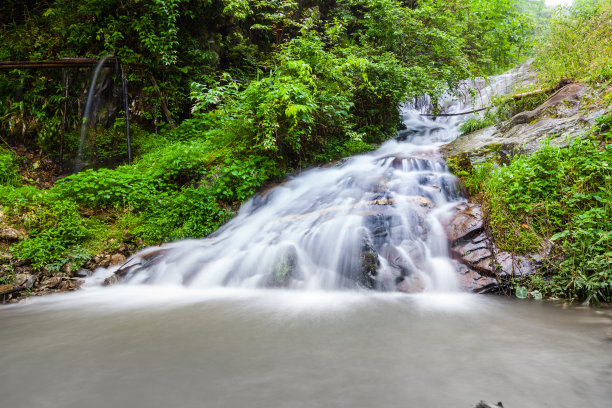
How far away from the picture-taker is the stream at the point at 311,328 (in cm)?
175

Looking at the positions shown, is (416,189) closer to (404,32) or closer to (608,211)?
(608,211)

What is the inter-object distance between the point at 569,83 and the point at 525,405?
6519mm

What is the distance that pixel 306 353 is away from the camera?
2.18m

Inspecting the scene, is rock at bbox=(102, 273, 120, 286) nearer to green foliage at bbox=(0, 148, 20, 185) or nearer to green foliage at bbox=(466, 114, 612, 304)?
green foliage at bbox=(0, 148, 20, 185)

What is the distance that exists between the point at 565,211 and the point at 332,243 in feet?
8.84

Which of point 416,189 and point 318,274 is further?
point 416,189

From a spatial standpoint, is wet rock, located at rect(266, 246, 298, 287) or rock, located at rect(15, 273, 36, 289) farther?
wet rock, located at rect(266, 246, 298, 287)

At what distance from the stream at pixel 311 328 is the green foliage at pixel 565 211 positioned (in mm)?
389

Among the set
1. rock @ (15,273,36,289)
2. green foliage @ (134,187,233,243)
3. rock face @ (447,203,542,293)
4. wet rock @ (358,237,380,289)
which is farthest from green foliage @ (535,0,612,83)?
rock @ (15,273,36,289)

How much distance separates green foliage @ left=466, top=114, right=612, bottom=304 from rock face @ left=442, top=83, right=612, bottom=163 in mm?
612

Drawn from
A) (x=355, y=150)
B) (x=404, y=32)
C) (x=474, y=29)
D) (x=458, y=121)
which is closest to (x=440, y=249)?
(x=355, y=150)

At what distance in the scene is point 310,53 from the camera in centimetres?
681

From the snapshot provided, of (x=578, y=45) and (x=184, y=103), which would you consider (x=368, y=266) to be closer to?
(x=578, y=45)

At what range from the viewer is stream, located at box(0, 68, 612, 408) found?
69.1 inches
